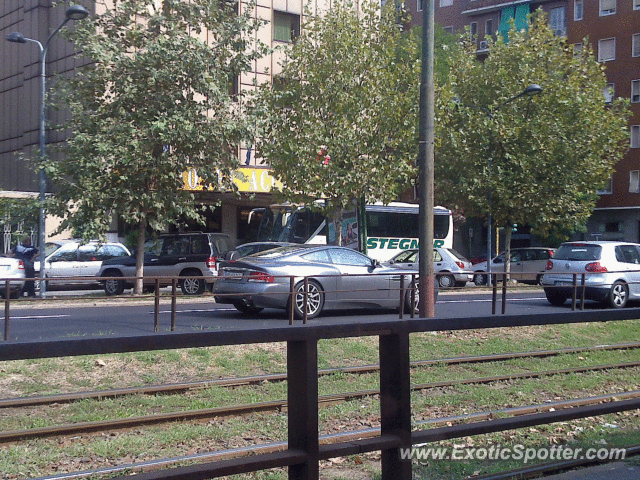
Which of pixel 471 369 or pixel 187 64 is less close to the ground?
pixel 187 64

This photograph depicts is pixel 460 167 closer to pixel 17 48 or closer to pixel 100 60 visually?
pixel 100 60

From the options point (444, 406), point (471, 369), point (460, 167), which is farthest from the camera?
point (460, 167)

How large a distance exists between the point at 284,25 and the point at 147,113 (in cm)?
1838

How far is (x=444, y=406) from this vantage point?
746cm

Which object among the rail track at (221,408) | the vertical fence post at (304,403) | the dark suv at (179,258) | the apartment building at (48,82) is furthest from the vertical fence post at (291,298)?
the apartment building at (48,82)

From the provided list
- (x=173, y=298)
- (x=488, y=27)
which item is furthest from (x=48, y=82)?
(x=488, y=27)

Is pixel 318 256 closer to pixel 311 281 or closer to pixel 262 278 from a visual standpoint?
pixel 311 281

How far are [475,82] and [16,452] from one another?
26589 mm

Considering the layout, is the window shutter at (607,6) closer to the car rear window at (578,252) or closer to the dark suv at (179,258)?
the car rear window at (578,252)

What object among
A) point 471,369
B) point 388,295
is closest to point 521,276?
point 388,295

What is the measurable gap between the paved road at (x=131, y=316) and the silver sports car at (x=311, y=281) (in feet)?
1.18

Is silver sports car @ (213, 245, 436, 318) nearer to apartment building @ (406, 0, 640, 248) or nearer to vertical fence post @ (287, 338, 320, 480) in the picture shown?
vertical fence post @ (287, 338, 320, 480)

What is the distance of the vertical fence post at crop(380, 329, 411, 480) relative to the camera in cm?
356

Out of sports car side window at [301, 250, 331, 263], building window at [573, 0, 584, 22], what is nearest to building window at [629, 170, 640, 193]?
building window at [573, 0, 584, 22]
